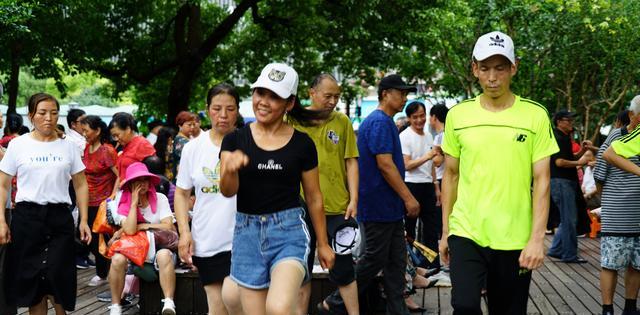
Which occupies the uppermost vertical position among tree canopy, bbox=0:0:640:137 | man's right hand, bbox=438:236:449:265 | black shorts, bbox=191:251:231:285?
tree canopy, bbox=0:0:640:137

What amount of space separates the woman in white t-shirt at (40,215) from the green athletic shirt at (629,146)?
14.5 feet

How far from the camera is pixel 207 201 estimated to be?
662cm

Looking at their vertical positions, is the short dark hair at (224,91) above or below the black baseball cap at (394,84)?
below

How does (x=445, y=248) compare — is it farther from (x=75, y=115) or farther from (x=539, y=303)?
(x=75, y=115)

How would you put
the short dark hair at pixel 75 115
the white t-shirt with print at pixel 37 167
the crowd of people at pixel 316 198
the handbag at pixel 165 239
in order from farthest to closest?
the short dark hair at pixel 75 115, the handbag at pixel 165 239, the white t-shirt with print at pixel 37 167, the crowd of people at pixel 316 198

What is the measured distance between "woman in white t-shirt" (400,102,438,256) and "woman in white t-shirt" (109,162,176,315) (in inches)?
116

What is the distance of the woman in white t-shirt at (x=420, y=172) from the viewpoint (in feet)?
36.3

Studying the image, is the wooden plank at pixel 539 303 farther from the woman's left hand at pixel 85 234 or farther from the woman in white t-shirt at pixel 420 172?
the woman's left hand at pixel 85 234

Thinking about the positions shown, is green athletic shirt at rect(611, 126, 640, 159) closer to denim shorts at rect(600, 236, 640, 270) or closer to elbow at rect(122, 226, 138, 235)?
denim shorts at rect(600, 236, 640, 270)

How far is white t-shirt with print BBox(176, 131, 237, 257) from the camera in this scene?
21.6 feet

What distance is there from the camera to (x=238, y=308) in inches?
234

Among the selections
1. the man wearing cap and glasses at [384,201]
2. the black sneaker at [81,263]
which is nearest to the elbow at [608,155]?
the man wearing cap and glasses at [384,201]

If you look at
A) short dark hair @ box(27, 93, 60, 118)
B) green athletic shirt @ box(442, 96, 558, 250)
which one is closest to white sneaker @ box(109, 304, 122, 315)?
short dark hair @ box(27, 93, 60, 118)

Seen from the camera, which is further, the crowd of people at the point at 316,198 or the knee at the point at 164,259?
the knee at the point at 164,259
